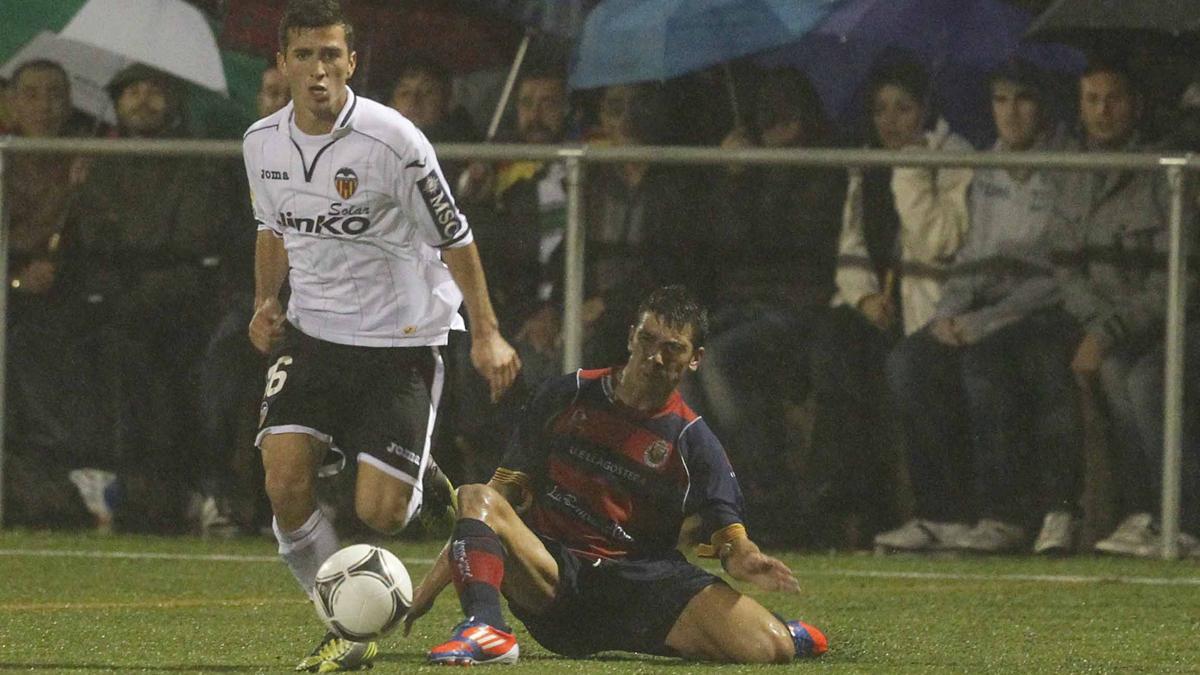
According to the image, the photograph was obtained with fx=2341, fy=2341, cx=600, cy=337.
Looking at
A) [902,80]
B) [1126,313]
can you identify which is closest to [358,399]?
[1126,313]

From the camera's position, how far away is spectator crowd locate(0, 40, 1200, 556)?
984cm

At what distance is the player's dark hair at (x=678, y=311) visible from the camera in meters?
6.45

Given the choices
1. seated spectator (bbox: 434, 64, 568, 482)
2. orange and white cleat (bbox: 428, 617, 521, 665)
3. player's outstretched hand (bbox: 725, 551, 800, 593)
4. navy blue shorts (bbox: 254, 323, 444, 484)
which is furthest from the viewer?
seated spectator (bbox: 434, 64, 568, 482)

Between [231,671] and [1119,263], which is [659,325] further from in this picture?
[1119,263]

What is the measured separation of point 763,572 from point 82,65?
6.22 m

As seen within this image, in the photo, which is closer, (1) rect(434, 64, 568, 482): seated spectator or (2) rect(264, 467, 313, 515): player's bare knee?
(2) rect(264, 467, 313, 515): player's bare knee

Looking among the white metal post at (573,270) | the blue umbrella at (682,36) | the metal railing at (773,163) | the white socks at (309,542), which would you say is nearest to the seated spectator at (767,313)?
the metal railing at (773,163)

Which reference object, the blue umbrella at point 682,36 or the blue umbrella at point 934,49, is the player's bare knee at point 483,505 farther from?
the blue umbrella at point 682,36

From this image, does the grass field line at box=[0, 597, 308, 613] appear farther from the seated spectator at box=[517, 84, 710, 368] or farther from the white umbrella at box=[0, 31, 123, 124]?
the white umbrella at box=[0, 31, 123, 124]

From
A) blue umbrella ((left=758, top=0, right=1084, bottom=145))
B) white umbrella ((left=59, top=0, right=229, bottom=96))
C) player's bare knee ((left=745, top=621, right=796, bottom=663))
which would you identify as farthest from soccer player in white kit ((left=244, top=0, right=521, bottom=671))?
white umbrella ((left=59, top=0, right=229, bottom=96))

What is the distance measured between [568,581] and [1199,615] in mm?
2618

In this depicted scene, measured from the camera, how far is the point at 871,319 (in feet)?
32.7

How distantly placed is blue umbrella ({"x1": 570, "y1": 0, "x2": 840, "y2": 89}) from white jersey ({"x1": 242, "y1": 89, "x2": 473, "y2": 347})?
406cm

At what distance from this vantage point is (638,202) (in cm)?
1025
